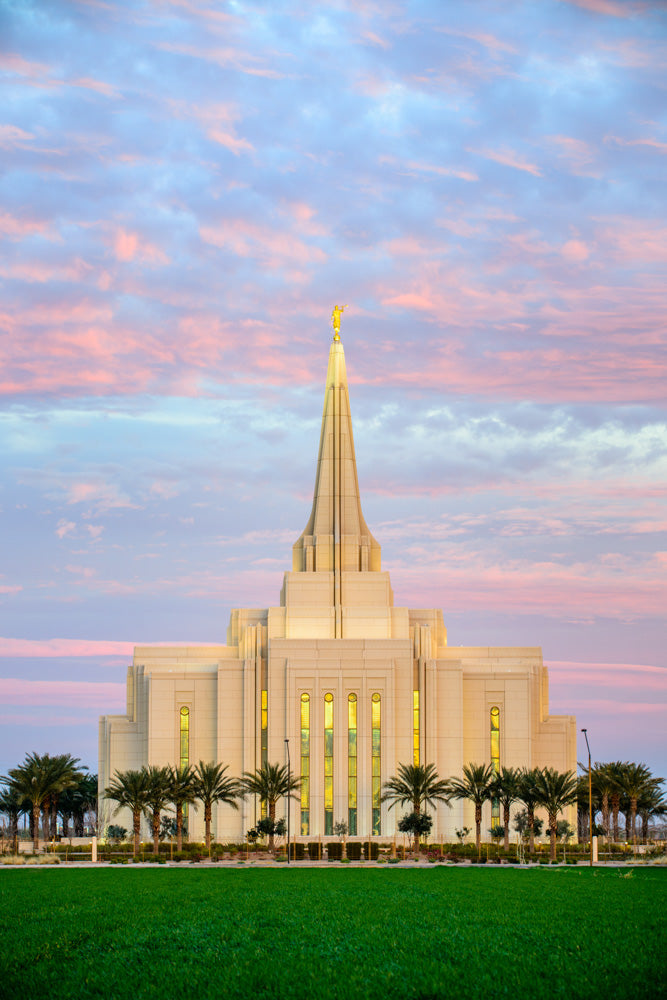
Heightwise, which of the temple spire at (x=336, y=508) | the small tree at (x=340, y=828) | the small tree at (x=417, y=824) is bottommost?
the small tree at (x=340, y=828)

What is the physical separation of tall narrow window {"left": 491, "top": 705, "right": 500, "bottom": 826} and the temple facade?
0.13 m

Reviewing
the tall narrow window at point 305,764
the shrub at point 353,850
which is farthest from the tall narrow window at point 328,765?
the shrub at point 353,850

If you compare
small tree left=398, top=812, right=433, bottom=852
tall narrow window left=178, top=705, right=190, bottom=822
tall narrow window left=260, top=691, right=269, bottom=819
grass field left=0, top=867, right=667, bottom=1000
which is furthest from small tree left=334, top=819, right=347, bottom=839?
grass field left=0, top=867, right=667, bottom=1000

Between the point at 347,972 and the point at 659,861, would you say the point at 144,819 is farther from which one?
the point at 347,972

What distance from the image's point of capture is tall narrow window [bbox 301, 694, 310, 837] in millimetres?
98562

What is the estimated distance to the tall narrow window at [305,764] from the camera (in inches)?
3880

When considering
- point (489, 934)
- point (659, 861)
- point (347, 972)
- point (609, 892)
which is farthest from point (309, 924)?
point (659, 861)

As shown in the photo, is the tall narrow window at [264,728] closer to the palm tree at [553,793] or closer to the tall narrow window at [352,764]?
the tall narrow window at [352,764]

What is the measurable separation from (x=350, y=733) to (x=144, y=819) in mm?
17080

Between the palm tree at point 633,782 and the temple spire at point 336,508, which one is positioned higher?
the temple spire at point 336,508

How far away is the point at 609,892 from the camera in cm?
4403

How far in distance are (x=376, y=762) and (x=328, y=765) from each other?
368cm

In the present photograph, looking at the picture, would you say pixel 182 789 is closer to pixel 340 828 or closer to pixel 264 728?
pixel 340 828

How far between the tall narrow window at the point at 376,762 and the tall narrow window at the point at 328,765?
3.17 meters
